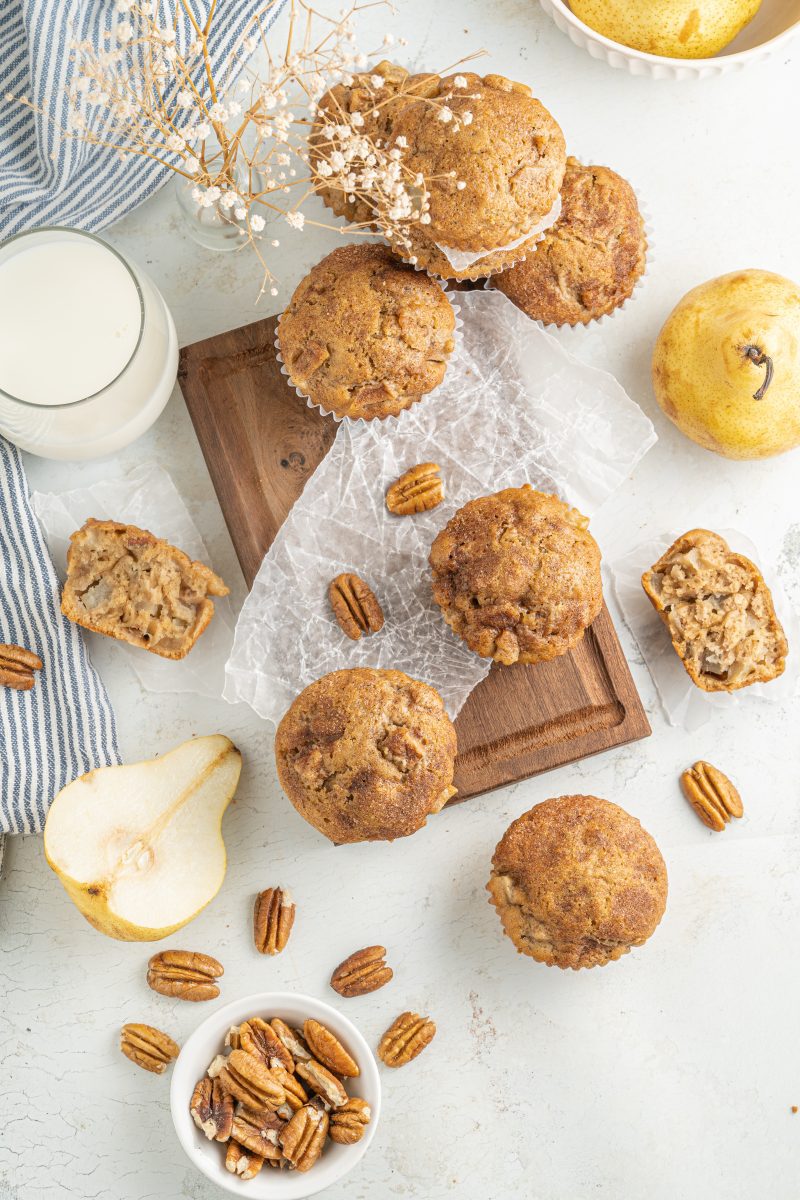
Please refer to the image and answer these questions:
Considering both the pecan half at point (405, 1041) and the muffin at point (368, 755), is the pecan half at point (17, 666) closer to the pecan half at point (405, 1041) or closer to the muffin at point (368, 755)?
the muffin at point (368, 755)

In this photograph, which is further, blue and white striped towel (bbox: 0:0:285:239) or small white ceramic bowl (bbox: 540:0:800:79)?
small white ceramic bowl (bbox: 540:0:800:79)

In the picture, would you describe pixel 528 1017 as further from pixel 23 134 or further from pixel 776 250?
pixel 23 134

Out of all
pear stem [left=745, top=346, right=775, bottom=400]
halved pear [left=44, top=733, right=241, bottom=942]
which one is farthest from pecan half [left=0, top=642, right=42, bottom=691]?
pear stem [left=745, top=346, right=775, bottom=400]

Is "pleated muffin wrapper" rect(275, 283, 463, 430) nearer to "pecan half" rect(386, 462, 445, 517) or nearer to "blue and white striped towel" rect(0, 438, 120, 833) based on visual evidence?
"pecan half" rect(386, 462, 445, 517)

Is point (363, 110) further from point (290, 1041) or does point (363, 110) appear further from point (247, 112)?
point (290, 1041)

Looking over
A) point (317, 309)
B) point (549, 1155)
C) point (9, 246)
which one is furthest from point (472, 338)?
point (549, 1155)

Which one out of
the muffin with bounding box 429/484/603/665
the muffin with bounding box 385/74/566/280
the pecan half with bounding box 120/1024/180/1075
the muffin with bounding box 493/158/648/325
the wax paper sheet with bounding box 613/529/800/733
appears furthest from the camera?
the wax paper sheet with bounding box 613/529/800/733

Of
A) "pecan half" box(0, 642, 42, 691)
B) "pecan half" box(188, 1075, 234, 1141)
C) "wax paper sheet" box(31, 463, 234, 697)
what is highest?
"wax paper sheet" box(31, 463, 234, 697)
